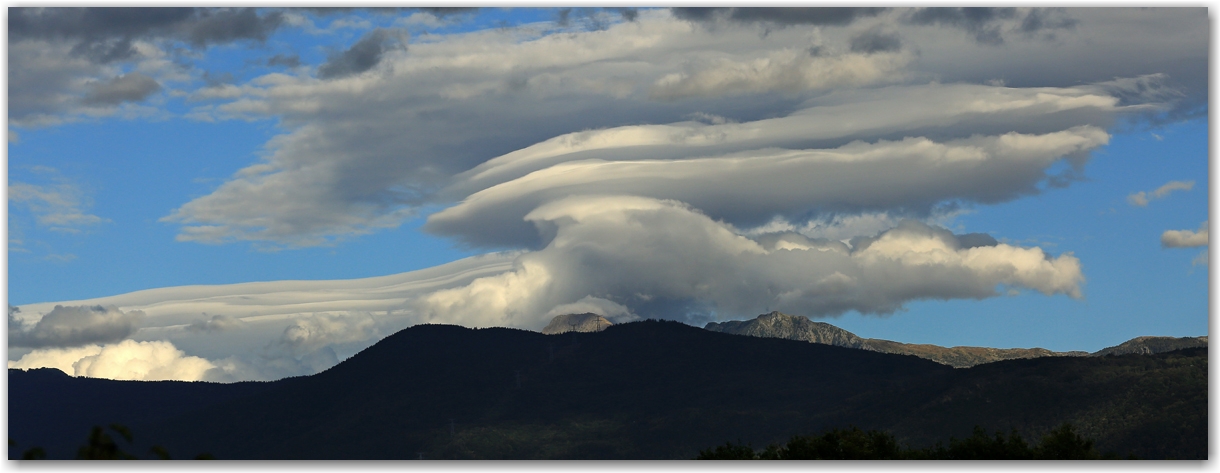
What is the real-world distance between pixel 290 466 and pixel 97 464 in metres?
10.9

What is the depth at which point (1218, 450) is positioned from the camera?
84750 millimetres

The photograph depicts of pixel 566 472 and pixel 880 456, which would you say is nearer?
pixel 566 472

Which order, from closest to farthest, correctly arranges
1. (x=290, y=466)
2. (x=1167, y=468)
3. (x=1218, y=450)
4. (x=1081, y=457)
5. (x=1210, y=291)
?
(x=290, y=466)
(x=1167, y=468)
(x=1218, y=450)
(x=1210, y=291)
(x=1081, y=457)

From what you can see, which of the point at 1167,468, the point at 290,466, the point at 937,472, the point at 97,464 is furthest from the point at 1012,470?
the point at 97,464

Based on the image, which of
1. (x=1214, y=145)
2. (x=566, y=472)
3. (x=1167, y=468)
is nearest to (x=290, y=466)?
(x=566, y=472)

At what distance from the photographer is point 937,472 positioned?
75.6 metres

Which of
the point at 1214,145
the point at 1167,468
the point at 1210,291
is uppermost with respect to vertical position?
the point at 1214,145

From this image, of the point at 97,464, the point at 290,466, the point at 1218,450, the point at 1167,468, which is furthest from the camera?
the point at 1218,450

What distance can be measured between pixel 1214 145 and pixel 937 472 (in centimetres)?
3767

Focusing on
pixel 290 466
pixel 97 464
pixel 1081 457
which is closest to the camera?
pixel 97 464

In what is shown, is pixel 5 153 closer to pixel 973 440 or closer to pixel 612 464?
pixel 612 464

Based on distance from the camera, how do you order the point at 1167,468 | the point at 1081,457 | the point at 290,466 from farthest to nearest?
the point at 1081,457 < the point at 1167,468 < the point at 290,466

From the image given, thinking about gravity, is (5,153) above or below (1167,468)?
above

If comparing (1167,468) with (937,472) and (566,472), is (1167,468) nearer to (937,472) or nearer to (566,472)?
(937,472)
